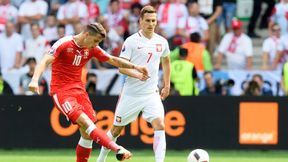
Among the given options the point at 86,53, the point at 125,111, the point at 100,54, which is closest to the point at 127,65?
the point at 100,54

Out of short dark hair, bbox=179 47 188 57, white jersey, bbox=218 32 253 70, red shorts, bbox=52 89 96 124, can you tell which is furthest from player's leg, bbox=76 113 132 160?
white jersey, bbox=218 32 253 70

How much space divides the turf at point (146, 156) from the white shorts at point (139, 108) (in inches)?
94.8

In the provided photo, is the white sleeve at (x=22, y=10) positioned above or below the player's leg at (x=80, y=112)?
above

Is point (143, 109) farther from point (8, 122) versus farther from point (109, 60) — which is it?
point (8, 122)

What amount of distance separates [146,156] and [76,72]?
15.7ft

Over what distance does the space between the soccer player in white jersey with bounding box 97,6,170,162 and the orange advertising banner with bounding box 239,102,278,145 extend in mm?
4805

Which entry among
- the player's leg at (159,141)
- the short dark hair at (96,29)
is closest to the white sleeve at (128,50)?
the player's leg at (159,141)

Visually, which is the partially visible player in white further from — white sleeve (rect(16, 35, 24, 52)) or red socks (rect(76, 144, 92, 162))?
red socks (rect(76, 144, 92, 162))

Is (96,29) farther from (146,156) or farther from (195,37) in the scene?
(195,37)

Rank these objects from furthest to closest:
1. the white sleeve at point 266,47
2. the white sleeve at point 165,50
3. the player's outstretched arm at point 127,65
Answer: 1. the white sleeve at point 266,47
2. the white sleeve at point 165,50
3. the player's outstretched arm at point 127,65

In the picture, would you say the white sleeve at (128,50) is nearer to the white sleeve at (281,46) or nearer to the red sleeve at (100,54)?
the red sleeve at (100,54)

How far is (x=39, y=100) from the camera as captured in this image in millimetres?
18953

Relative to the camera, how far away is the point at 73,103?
525 inches

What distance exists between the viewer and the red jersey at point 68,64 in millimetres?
13406
